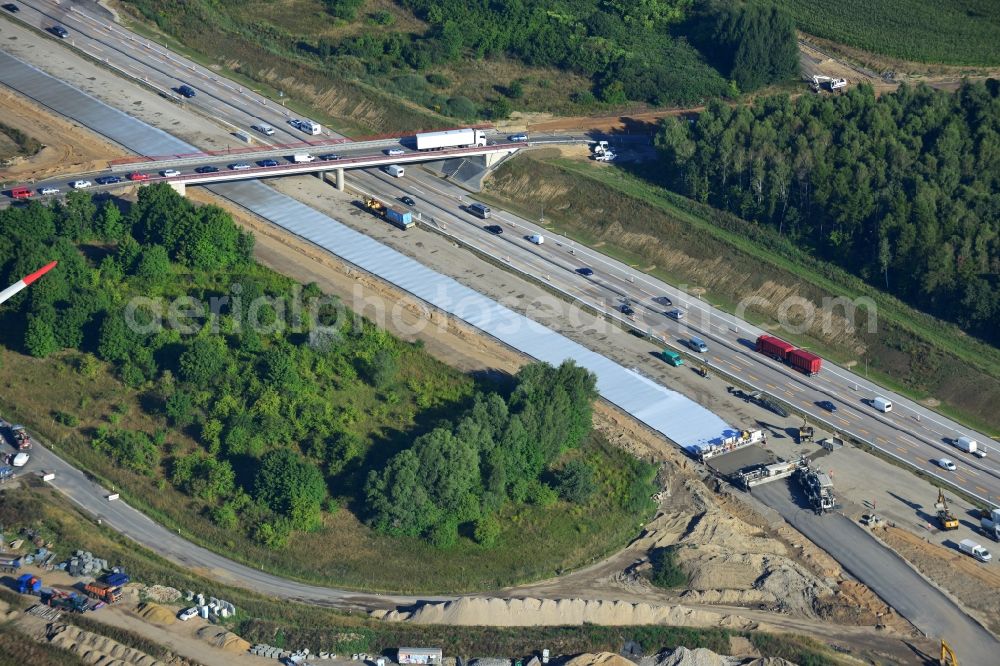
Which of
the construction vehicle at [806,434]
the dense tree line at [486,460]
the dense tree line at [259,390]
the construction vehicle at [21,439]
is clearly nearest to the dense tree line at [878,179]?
the construction vehicle at [806,434]

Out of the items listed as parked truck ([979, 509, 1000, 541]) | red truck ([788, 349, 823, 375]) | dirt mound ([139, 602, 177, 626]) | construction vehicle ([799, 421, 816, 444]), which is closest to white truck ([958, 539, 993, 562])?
parked truck ([979, 509, 1000, 541])

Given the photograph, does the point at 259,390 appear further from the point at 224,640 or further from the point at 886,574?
the point at 886,574

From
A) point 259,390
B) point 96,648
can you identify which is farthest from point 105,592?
point 259,390

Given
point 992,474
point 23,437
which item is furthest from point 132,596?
point 992,474

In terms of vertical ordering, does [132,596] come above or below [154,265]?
below

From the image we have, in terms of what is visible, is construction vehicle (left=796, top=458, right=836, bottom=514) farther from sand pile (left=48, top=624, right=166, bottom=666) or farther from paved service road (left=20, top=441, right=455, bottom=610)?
sand pile (left=48, top=624, right=166, bottom=666)

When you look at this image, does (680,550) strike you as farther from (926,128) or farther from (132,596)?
(926,128)

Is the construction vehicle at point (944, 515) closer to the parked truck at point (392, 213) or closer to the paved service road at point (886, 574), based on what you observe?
the paved service road at point (886, 574)
